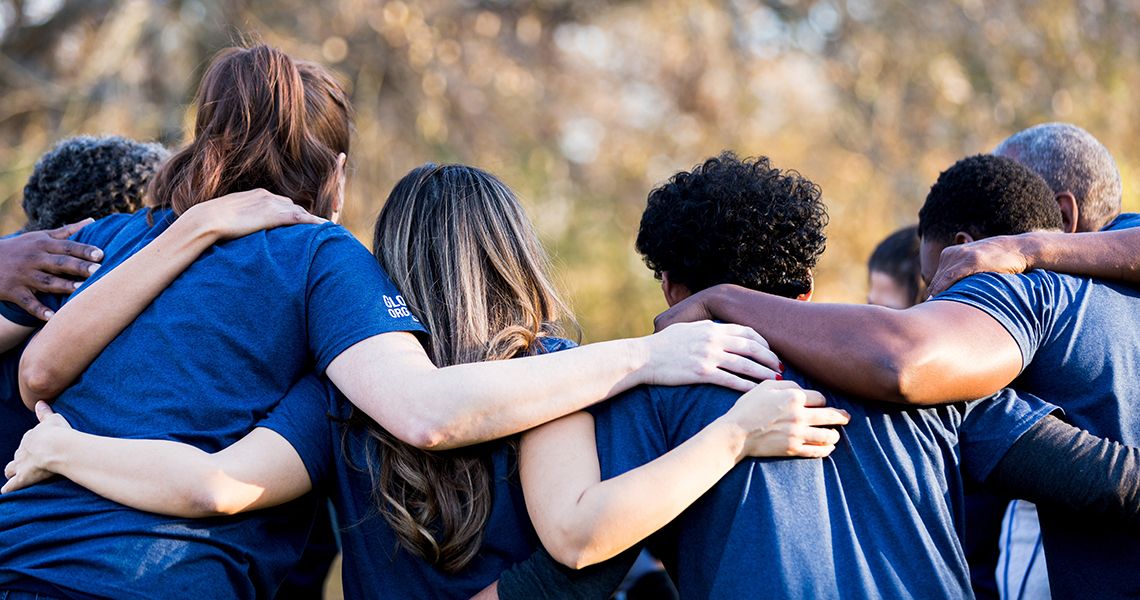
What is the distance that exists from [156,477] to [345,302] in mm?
510

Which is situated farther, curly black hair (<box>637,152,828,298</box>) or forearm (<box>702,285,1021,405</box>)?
curly black hair (<box>637,152,828,298</box>)

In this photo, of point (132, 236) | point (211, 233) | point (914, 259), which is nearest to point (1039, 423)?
point (211, 233)

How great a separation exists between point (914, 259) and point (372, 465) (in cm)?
302

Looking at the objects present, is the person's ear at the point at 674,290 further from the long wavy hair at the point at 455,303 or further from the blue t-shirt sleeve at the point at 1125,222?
the blue t-shirt sleeve at the point at 1125,222

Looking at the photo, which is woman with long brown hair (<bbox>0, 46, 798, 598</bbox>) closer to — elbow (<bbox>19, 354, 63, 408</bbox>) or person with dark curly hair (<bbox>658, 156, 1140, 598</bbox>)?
elbow (<bbox>19, 354, 63, 408</bbox>)

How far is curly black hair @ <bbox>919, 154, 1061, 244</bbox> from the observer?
9.24 ft

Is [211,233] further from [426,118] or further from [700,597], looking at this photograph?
[426,118]

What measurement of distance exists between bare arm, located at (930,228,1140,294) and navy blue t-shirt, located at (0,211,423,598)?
4.16ft

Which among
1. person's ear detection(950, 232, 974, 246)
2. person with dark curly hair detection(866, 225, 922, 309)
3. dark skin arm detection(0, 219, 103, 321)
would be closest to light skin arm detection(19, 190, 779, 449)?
dark skin arm detection(0, 219, 103, 321)

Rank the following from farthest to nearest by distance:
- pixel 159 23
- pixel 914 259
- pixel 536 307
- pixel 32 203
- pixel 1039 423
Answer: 1. pixel 159 23
2. pixel 914 259
3. pixel 32 203
4. pixel 536 307
5. pixel 1039 423

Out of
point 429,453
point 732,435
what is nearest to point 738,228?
point 732,435

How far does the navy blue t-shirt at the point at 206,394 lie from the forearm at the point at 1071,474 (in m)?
1.30

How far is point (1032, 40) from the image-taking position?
28.6 feet

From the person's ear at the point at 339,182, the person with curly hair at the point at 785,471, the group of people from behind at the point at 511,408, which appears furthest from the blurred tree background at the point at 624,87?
the person with curly hair at the point at 785,471
